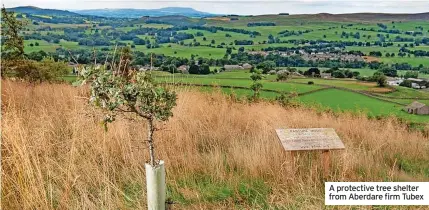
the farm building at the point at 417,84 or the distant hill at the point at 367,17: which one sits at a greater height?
the distant hill at the point at 367,17

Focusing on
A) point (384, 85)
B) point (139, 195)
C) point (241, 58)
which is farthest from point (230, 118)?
point (241, 58)

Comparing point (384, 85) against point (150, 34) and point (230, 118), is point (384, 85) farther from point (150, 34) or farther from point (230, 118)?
point (230, 118)

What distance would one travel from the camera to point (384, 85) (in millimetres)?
19891

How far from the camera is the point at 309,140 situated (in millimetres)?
4641

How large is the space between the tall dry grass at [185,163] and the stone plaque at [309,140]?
213 mm

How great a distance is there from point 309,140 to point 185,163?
5.14 ft

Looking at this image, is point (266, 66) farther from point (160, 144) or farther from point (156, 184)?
point (156, 184)

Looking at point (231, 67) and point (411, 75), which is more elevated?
point (231, 67)

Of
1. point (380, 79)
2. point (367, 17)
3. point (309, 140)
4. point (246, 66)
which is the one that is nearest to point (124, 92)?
point (309, 140)

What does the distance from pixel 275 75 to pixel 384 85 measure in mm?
5632

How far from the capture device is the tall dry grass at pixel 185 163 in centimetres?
390

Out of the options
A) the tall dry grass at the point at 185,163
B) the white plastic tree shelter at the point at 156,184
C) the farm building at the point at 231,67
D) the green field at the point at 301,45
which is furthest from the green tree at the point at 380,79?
the white plastic tree shelter at the point at 156,184

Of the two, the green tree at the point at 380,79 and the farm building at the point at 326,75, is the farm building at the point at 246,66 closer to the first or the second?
the farm building at the point at 326,75

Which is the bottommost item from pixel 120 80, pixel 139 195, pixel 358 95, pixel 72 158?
pixel 358 95
